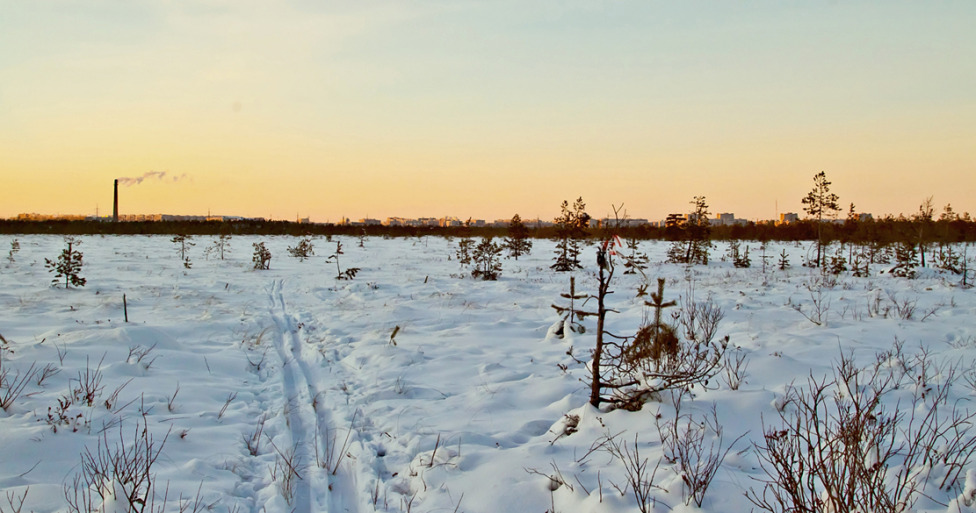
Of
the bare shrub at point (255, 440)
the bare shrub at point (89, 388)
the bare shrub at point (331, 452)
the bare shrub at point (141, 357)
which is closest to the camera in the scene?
the bare shrub at point (331, 452)

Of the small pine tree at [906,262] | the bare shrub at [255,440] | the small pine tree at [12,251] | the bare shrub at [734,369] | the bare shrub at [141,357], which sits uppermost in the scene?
the small pine tree at [906,262]

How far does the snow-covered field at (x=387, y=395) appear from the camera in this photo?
121 inches

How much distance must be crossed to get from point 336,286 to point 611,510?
10.9 m

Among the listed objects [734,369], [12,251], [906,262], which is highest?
[906,262]

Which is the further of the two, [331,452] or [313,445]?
[313,445]

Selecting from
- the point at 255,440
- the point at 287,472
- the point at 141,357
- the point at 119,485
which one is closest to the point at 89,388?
the point at 141,357

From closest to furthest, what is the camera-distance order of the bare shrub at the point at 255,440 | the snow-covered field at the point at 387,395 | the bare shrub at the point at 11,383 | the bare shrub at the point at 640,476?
the bare shrub at the point at 640,476 < the snow-covered field at the point at 387,395 < the bare shrub at the point at 255,440 < the bare shrub at the point at 11,383

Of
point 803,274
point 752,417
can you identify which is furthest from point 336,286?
point 803,274

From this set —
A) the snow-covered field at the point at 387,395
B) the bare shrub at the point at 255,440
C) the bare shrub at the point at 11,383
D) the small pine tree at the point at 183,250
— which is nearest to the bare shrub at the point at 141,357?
the snow-covered field at the point at 387,395

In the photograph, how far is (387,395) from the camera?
501 centimetres

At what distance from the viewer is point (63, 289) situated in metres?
10.4

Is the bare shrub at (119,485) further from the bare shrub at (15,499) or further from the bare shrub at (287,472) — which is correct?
the bare shrub at (287,472)

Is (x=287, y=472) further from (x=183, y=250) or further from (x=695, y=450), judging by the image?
(x=183, y=250)

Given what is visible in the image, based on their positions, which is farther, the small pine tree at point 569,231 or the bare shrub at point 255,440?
the small pine tree at point 569,231
